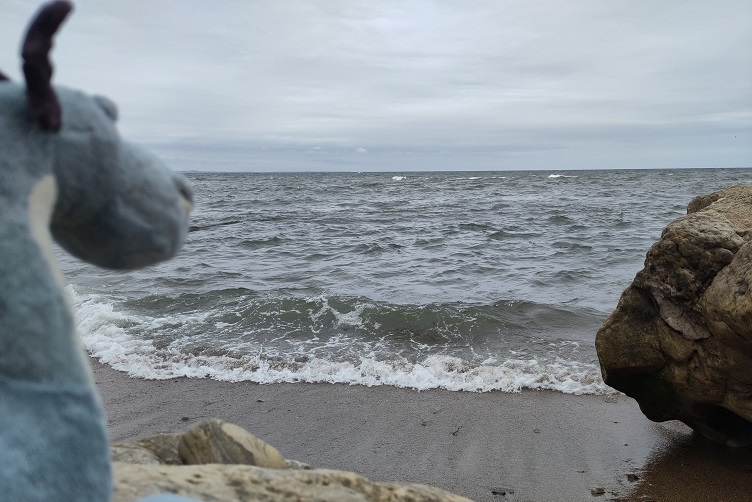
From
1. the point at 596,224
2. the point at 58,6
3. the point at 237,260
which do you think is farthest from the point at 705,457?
the point at 596,224

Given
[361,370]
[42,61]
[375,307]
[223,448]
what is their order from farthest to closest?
1. [375,307]
2. [361,370]
3. [223,448]
4. [42,61]

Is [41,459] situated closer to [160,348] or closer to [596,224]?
[160,348]

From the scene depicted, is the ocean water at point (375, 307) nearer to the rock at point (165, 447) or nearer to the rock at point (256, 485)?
the rock at point (165, 447)

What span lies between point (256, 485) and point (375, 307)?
22.3 feet

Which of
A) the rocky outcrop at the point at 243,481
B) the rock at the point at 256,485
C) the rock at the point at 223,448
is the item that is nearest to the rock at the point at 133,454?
the rocky outcrop at the point at 243,481

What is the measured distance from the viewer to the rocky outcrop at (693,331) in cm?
380

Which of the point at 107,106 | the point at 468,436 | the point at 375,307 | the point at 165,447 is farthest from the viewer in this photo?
the point at 375,307

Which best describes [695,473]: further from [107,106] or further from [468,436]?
[107,106]

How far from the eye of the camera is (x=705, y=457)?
443 cm

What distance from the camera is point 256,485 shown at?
2.16 metres

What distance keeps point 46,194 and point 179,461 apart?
199cm

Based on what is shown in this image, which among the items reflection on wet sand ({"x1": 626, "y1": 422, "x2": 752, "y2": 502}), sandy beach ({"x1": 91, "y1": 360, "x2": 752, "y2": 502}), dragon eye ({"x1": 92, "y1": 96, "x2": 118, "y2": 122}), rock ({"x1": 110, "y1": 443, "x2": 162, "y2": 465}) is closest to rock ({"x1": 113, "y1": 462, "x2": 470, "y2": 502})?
rock ({"x1": 110, "y1": 443, "x2": 162, "y2": 465})

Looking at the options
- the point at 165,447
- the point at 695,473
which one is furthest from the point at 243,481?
the point at 695,473

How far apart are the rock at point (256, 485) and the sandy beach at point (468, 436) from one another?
2.00 metres
